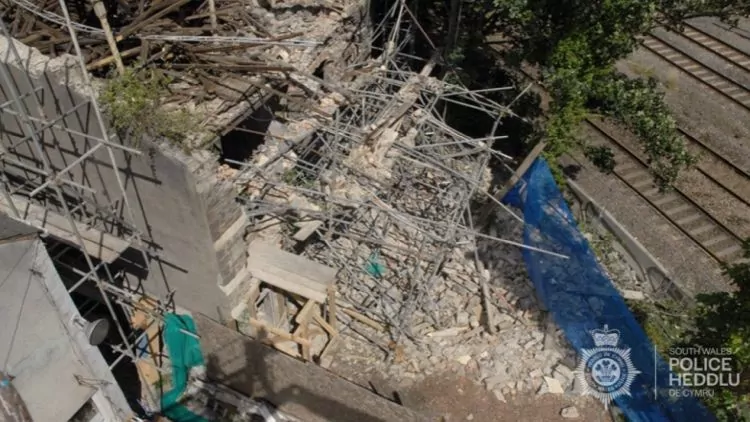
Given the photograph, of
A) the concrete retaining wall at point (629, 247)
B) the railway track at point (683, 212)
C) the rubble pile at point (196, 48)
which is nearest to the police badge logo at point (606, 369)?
the concrete retaining wall at point (629, 247)

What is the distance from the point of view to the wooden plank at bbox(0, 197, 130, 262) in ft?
27.6

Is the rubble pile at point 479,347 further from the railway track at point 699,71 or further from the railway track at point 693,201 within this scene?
the railway track at point 699,71

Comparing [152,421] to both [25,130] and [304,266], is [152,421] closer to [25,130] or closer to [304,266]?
[304,266]

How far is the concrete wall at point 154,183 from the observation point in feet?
26.2

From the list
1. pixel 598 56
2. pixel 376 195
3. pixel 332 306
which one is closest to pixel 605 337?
pixel 376 195

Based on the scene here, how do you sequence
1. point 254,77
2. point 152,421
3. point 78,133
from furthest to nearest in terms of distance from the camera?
1. point 254,77
2. point 152,421
3. point 78,133

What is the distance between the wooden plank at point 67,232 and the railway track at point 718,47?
20726 millimetres

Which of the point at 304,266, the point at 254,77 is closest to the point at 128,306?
the point at 304,266

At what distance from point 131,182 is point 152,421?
4647mm

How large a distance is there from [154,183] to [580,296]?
8.63m

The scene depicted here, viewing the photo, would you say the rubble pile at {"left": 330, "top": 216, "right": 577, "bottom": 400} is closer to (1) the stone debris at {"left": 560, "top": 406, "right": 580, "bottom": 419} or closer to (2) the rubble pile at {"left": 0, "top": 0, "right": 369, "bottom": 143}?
(1) the stone debris at {"left": 560, "top": 406, "right": 580, "bottom": 419}

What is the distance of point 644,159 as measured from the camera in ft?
59.6

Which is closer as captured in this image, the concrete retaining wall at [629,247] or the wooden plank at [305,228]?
the wooden plank at [305,228]

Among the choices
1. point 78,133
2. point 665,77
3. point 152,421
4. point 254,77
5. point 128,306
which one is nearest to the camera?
point 78,133
